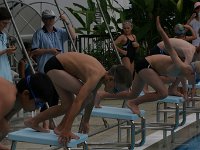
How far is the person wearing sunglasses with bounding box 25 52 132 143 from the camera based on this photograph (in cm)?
575

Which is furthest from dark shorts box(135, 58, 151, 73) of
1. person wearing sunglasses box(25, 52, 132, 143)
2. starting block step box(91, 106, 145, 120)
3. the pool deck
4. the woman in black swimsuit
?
the woman in black swimsuit

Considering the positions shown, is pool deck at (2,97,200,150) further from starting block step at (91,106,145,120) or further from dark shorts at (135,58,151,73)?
dark shorts at (135,58,151,73)

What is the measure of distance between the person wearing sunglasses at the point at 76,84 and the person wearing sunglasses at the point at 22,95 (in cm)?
112

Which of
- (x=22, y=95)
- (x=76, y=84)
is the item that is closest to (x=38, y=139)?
(x=76, y=84)

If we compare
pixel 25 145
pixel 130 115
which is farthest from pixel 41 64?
pixel 130 115

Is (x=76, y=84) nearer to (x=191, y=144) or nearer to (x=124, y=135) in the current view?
(x=124, y=135)

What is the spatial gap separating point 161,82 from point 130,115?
1356 mm

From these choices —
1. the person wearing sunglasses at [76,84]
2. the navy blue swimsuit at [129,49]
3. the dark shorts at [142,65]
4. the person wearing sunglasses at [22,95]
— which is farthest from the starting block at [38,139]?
the navy blue swimsuit at [129,49]

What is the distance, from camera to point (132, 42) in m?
11.6

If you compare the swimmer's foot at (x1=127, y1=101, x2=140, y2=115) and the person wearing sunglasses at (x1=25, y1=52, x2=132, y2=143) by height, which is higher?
the person wearing sunglasses at (x1=25, y1=52, x2=132, y2=143)

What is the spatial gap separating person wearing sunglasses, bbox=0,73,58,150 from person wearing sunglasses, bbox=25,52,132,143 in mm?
1116

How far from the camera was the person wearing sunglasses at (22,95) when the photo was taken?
409 centimetres

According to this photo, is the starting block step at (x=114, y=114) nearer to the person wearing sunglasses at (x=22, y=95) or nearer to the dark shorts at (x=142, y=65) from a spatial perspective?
the dark shorts at (x=142, y=65)

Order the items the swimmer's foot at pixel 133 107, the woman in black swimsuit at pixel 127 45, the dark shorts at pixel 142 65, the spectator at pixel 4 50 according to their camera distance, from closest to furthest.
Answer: the spectator at pixel 4 50, the swimmer's foot at pixel 133 107, the dark shorts at pixel 142 65, the woman in black swimsuit at pixel 127 45
